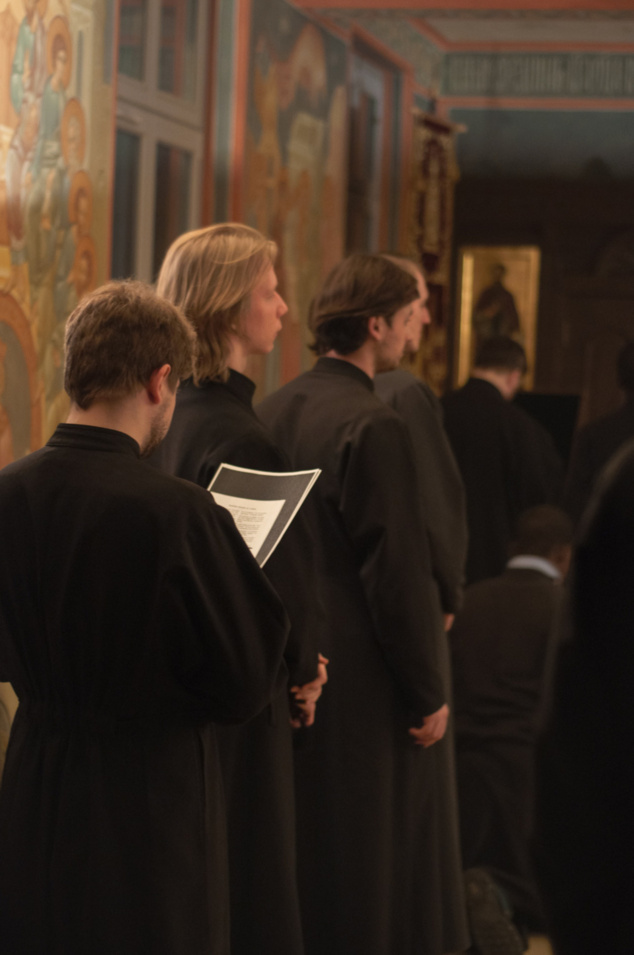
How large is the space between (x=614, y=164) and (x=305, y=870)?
29.2 feet

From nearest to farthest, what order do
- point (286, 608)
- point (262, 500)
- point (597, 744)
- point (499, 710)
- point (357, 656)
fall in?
point (597, 744) < point (262, 500) < point (286, 608) < point (357, 656) < point (499, 710)

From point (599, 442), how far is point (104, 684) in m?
4.71

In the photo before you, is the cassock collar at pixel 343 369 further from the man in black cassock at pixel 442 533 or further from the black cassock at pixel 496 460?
the black cassock at pixel 496 460

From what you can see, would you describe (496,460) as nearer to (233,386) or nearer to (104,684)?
(233,386)

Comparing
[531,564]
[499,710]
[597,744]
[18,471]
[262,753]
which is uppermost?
[18,471]

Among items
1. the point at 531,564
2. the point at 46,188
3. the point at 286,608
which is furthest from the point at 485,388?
the point at 286,608

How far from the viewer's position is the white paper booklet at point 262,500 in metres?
2.58

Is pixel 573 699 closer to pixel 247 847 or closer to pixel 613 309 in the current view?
pixel 247 847

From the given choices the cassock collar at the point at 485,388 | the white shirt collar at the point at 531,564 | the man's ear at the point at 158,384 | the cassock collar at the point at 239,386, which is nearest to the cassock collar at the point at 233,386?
the cassock collar at the point at 239,386

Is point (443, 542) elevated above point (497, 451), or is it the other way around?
point (497, 451)

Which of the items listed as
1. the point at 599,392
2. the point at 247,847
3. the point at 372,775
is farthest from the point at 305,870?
the point at 599,392

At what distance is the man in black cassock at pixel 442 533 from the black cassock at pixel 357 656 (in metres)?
0.30

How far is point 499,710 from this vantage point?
14.7 ft

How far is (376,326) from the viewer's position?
143 inches
